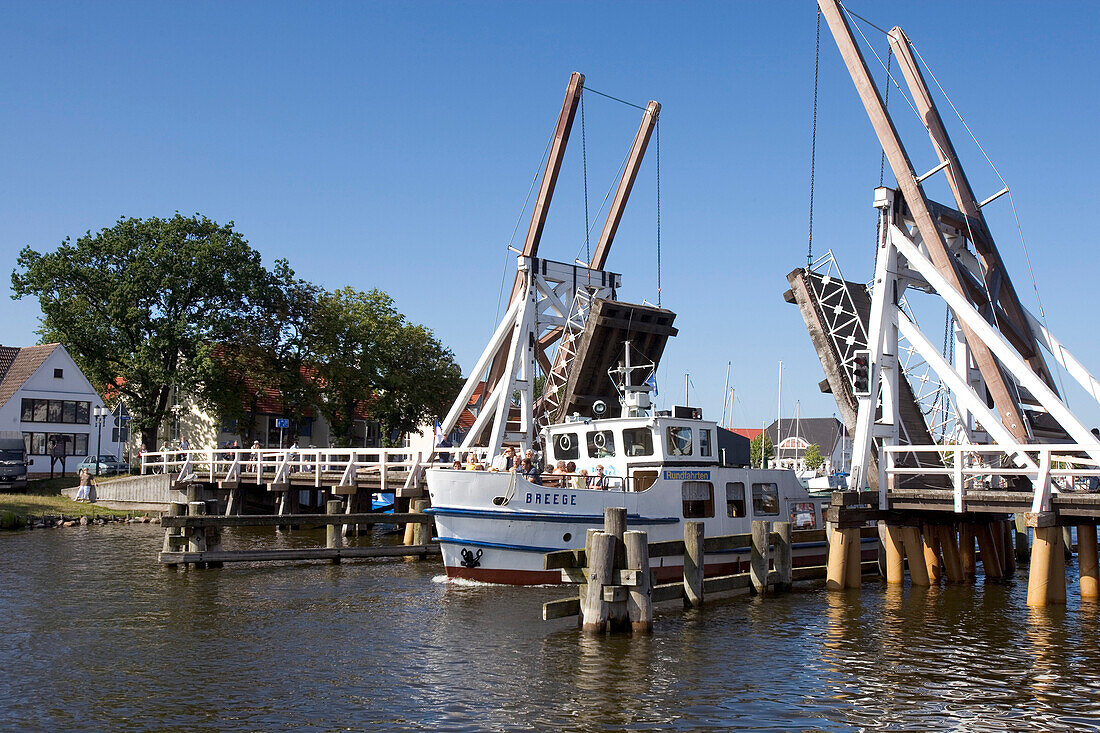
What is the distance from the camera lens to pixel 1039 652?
15.4m

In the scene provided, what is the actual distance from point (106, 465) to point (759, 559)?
41.3 meters

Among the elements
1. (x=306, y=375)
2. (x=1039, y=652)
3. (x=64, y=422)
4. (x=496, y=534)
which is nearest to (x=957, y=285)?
(x=1039, y=652)

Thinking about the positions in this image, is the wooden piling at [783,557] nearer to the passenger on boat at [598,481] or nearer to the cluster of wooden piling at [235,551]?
the passenger on boat at [598,481]

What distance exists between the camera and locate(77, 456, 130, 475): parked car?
4956 centimetres

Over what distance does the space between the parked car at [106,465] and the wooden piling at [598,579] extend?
1577 inches

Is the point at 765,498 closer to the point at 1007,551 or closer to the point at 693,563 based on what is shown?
the point at 1007,551

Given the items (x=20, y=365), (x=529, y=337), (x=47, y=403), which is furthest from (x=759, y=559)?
(x=20, y=365)

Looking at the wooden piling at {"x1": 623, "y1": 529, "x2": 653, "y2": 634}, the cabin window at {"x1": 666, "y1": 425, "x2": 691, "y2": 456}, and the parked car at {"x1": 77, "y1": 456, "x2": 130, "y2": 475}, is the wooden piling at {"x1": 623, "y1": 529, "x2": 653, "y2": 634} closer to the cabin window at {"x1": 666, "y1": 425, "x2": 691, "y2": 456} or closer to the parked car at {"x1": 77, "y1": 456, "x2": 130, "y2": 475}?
the cabin window at {"x1": 666, "y1": 425, "x2": 691, "y2": 456}

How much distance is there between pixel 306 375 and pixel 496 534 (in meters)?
35.2

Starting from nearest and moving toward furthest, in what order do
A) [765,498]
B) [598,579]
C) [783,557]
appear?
[598,579] → [783,557] → [765,498]

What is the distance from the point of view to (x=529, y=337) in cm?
2978

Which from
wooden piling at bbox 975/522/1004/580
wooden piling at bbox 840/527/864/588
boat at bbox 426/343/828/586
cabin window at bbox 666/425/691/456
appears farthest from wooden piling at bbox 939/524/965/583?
cabin window at bbox 666/425/691/456

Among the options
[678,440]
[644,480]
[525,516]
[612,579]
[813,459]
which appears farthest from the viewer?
[813,459]

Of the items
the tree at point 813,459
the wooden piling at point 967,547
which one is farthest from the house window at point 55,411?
the tree at point 813,459
